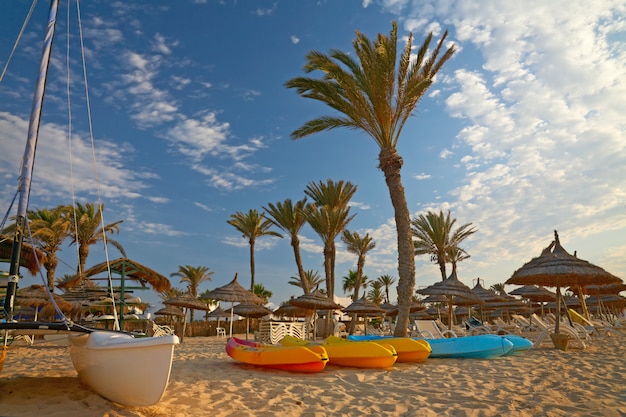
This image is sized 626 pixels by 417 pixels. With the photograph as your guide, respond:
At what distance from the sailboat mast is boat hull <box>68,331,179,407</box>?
1.54 meters

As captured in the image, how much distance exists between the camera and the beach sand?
4.47 m

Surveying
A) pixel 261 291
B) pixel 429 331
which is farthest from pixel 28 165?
pixel 261 291

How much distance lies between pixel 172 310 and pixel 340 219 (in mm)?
12145

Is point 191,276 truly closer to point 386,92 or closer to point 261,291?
point 261,291

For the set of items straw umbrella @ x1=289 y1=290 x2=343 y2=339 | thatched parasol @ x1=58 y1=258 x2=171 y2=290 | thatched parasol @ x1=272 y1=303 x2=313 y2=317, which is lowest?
thatched parasol @ x1=272 y1=303 x2=313 y2=317

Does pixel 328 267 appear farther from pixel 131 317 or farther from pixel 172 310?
pixel 131 317

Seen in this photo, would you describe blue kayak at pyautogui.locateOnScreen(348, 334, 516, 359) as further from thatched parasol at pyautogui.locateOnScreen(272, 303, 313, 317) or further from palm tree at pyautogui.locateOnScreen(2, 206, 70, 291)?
palm tree at pyautogui.locateOnScreen(2, 206, 70, 291)

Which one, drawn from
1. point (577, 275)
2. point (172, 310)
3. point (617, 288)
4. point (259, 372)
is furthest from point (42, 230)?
point (617, 288)

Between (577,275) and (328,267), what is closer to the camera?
(577,275)

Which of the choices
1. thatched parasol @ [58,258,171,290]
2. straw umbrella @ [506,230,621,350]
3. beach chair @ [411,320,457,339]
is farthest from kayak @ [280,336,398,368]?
straw umbrella @ [506,230,621,350]

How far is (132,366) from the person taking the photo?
391 cm

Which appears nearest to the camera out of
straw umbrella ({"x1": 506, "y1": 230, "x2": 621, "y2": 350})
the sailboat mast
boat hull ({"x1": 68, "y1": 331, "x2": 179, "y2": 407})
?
boat hull ({"x1": 68, "y1": 331, "x2": 179, "y2": 407})

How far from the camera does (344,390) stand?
19.4 feet

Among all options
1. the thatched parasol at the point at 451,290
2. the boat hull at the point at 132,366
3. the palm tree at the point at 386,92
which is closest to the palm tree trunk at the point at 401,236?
the palm tree at the point at 386,92
